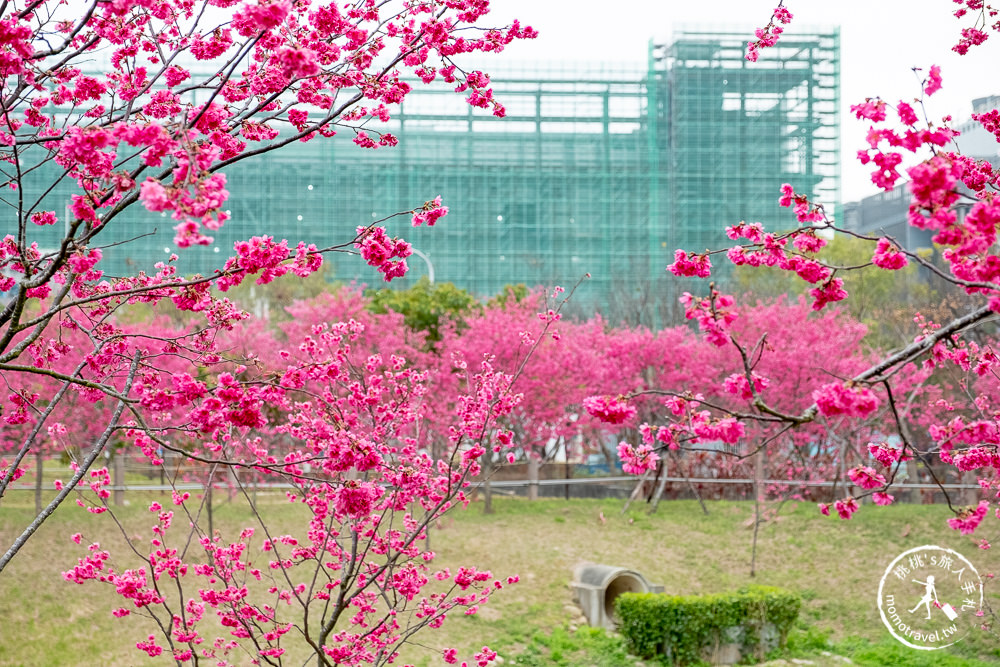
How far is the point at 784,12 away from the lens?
376 centimetres

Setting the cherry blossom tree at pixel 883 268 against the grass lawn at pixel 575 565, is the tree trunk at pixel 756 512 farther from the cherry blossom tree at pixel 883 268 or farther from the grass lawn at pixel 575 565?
the cherry blossom tree at pixel 883 268

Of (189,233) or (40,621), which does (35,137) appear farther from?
(40,621)

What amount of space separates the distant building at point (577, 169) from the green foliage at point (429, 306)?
79.0 feet

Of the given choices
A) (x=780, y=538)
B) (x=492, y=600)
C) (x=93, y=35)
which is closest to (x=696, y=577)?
(x=780, y=538)

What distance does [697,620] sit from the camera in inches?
347

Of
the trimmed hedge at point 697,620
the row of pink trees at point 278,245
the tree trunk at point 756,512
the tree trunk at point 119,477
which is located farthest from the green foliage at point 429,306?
the row of pink trees at point 278,245

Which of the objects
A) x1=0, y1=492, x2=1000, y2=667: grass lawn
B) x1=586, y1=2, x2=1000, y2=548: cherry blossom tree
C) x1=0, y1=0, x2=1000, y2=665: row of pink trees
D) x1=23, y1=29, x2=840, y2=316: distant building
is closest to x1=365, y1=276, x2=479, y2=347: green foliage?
x1=0, y1=492, x2=1000, y2=667: grass lawn

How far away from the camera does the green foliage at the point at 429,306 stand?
635 inches

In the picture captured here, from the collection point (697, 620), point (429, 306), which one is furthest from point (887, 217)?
point (697, 620)

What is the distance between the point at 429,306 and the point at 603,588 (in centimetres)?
741

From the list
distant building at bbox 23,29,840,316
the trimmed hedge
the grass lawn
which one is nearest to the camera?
the grass lawn

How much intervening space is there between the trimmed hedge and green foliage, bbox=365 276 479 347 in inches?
309

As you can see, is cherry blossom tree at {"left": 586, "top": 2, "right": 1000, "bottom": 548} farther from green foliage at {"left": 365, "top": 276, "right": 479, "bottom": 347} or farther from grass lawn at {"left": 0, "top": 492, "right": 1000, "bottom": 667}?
green foliage at {"left": 365, "top": 276, "right": 479, "bottom": 347}

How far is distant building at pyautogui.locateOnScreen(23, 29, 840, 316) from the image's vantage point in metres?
41.6
